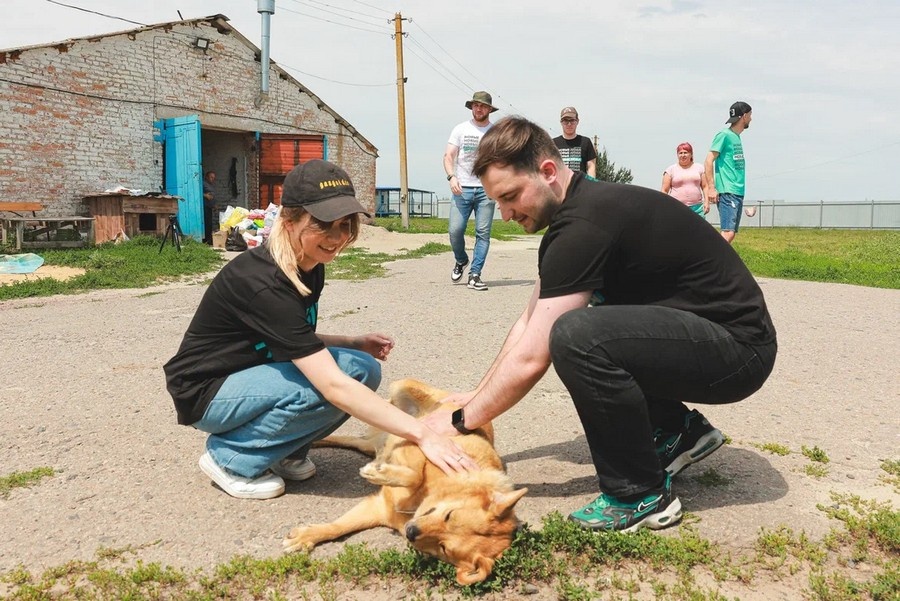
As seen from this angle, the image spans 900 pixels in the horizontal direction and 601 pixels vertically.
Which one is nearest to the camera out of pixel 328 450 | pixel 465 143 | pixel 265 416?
pixel 265 416

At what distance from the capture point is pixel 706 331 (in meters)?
2.71

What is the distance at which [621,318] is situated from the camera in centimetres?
Result: 265

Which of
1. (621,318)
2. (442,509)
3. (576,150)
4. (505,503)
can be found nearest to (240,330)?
(442,509)

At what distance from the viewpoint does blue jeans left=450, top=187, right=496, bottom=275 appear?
8.69m

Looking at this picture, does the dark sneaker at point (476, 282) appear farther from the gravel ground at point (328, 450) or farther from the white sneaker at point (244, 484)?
the white sneaker at point (244, 484)

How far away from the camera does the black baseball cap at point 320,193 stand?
2.86 m

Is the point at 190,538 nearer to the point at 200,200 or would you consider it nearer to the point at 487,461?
the point at 487,461

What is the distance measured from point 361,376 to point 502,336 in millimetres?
3401

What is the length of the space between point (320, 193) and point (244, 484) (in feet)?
4.30

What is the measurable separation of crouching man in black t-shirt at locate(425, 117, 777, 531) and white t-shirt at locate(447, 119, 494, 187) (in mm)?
5883

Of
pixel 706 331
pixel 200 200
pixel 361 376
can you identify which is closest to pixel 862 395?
pixel 706 331

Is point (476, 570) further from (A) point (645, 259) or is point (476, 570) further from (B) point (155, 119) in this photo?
(B) point (155, 119)

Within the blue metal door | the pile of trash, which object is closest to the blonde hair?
the pile of trash

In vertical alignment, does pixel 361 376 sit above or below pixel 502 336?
above
